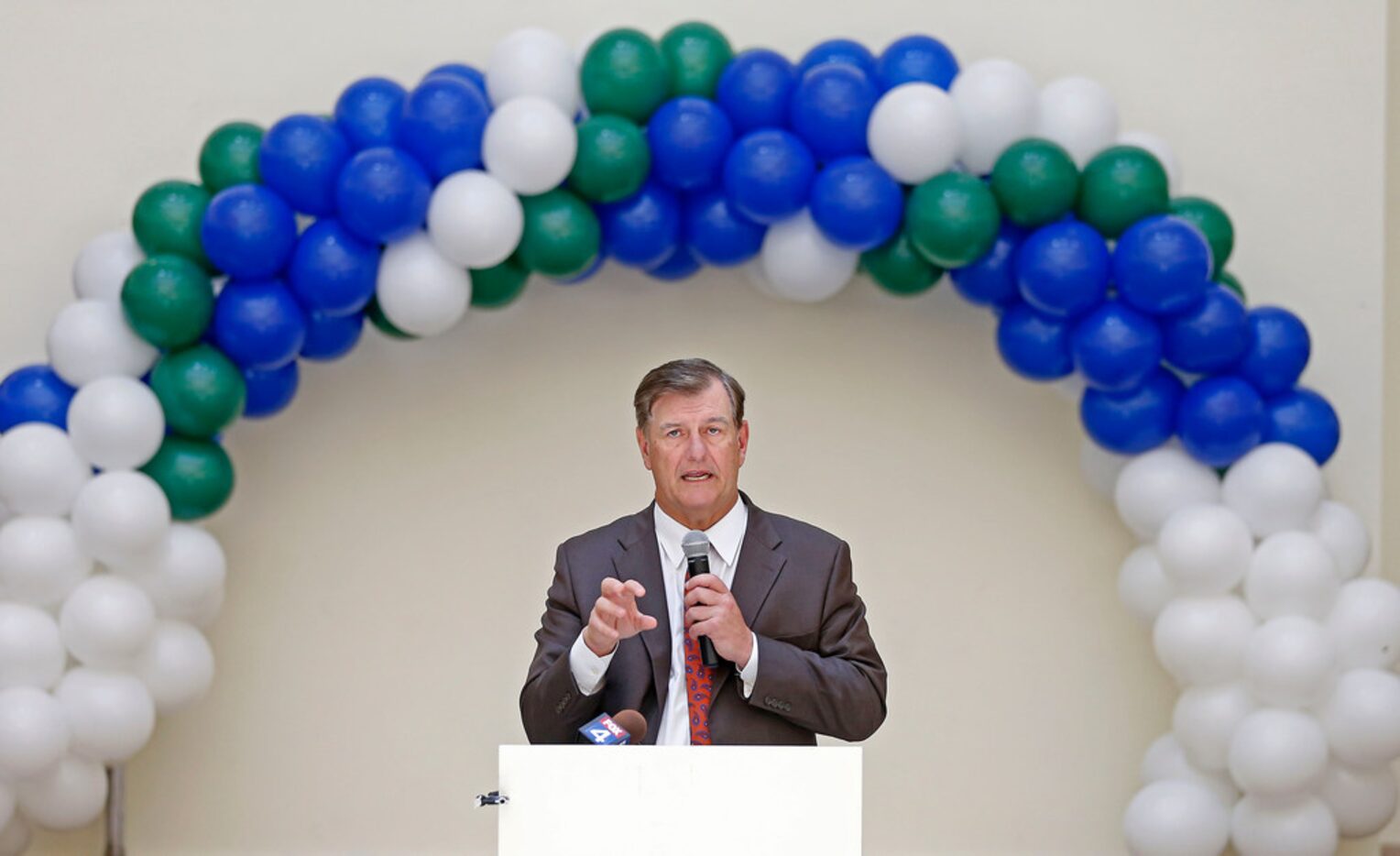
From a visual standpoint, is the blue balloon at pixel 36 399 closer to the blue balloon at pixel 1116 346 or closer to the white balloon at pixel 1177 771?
the blue balloon at pixel 1116 346

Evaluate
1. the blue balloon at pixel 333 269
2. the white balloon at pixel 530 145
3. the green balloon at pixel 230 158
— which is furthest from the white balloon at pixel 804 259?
the green balloon at pixel 230 158

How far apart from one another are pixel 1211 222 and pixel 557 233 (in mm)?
1770

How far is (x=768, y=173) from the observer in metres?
4.69

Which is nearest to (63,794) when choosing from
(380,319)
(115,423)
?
(115,423)

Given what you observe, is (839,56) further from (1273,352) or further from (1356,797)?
(1356,797)

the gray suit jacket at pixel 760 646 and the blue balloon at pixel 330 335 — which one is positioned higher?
the blue balloon at pixel 330 335

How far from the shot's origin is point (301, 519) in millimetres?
5590

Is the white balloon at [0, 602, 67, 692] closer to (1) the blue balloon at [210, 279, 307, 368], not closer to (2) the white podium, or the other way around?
(1) the blue balloon at [210, 279, 307, 368]

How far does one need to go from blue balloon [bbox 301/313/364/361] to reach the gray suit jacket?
2.10 m

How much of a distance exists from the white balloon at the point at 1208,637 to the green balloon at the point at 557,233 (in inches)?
72.6

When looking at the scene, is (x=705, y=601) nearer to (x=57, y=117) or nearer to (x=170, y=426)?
(x=170, y=426)

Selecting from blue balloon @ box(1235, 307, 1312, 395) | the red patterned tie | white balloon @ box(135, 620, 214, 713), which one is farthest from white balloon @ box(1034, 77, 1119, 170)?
white balloon @ box(135, 620, 214, 713)

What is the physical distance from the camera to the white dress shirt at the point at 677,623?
109 inches

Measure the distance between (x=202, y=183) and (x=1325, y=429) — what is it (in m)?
3.13
